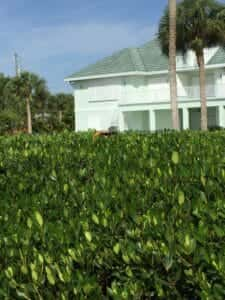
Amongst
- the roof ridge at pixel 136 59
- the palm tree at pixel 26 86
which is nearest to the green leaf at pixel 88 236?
the roof ridge at pixel 136 59

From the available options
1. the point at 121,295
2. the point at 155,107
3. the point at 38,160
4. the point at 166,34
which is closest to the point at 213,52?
the point at 155,107

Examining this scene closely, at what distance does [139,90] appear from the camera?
46.8 meters

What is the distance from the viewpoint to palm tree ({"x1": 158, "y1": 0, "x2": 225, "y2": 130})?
3547 centimetres

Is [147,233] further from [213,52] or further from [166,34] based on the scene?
[213,52]

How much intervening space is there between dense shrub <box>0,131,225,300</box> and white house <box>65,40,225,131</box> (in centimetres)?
3924

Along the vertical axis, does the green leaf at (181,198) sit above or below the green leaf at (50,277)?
above

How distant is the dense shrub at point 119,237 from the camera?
247 cm

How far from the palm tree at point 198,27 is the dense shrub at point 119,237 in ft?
106

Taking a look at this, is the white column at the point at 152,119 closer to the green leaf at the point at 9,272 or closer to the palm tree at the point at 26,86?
the palm tree at the point at 26,86

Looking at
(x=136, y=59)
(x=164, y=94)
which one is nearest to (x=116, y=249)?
(x=164, y=94)

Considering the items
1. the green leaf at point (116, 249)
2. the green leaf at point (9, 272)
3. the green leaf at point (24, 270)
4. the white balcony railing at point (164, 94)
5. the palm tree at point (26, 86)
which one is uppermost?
the palm tree at point (26, 86)

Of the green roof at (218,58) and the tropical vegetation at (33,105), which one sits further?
the tropical vegetation at (33,105)

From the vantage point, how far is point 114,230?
2.93 metres

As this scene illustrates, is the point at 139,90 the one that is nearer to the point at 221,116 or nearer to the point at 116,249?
the point at 221,116
